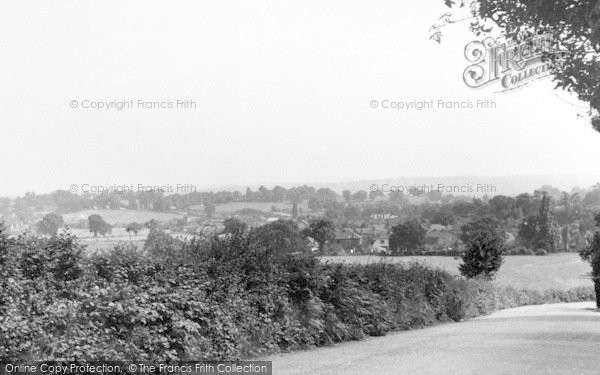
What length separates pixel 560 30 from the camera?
11.6m

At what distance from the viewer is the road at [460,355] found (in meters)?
10.2

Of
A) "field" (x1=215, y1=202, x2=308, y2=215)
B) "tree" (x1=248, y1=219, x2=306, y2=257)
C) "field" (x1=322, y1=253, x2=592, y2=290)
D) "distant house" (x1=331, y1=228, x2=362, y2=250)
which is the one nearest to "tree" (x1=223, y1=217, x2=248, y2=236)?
"tree" (x1=248, y1=219, x2=306, y2=257)

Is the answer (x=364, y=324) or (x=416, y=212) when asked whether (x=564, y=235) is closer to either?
(x=416, y=212)

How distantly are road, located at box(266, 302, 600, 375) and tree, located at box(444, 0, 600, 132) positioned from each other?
13.7ft

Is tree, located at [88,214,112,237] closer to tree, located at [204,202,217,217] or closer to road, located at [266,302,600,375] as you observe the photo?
road, located at [266,302,600,375]

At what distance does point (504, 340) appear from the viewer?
13.5 m

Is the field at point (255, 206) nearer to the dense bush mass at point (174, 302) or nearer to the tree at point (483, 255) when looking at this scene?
the tree at point (483, 255)

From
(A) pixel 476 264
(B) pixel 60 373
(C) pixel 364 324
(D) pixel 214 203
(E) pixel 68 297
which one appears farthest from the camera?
(A) pixel 476 264

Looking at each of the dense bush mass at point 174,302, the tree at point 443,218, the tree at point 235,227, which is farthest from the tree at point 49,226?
the tree at point 443,218

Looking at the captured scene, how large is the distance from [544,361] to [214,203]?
21715 millimetres

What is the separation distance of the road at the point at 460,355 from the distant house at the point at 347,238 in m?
29.2

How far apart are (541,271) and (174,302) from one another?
213 ft

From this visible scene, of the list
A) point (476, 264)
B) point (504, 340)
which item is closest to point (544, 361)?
point (504, 340)

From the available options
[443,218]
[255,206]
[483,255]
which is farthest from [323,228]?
[443,218]
